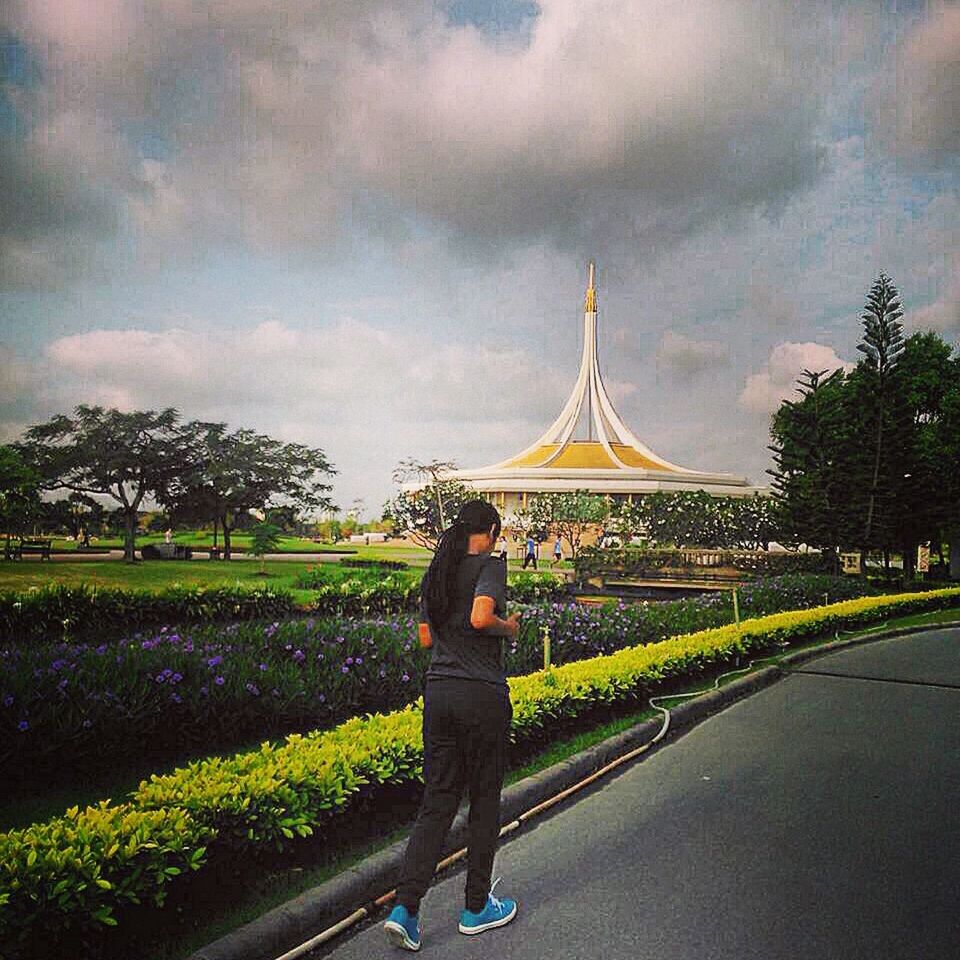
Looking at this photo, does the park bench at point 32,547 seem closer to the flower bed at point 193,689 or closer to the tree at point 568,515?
the flower bed at point 193,689

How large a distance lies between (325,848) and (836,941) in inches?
84.4

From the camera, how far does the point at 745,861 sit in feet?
12.2

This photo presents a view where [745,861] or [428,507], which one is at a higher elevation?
[428,507]

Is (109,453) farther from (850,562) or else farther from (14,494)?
(850,562)

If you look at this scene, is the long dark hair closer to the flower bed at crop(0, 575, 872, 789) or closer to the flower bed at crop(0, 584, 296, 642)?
the flower bed at crop(0, 575, 872, 789)

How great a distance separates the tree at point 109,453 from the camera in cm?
2320

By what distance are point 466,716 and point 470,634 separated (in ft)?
0.98

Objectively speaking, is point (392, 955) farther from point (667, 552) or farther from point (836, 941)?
point (667, 552)

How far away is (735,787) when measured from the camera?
488 cm

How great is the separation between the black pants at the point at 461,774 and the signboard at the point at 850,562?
22.4m

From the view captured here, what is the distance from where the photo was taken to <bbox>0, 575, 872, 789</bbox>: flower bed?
454cm

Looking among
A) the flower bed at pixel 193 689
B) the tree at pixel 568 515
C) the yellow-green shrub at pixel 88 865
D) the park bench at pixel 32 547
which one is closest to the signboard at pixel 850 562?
the tree at pixel 568 515

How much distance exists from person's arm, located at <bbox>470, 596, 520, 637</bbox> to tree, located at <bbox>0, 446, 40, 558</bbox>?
628 inches

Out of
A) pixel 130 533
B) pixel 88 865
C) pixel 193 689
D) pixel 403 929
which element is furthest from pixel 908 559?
pixel 88 865
